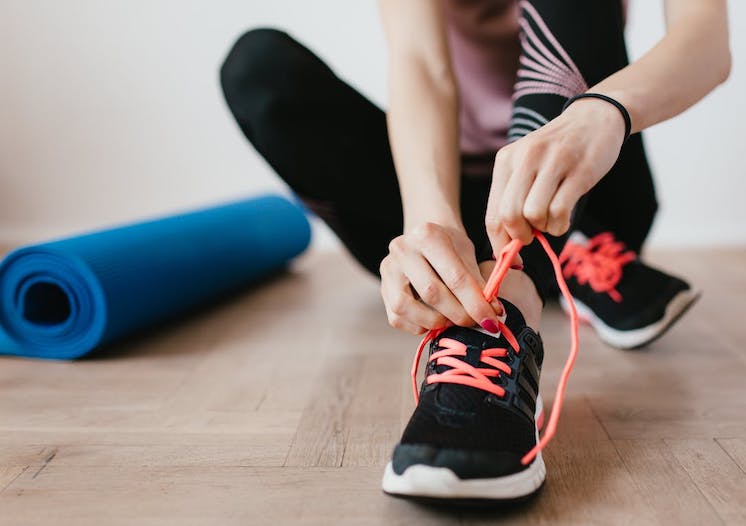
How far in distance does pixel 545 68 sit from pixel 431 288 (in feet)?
1.19

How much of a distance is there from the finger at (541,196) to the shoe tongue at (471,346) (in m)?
0.16

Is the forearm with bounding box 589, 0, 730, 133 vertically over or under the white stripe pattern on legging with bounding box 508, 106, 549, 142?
over

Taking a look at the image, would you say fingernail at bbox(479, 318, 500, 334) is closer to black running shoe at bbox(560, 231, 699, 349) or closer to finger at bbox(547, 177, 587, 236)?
finger at bbox(547, 177, 587, 236)

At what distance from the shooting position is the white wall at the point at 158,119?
7.45 feet

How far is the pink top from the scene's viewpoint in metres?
1.20

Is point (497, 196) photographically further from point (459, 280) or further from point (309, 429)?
point (309, 429)

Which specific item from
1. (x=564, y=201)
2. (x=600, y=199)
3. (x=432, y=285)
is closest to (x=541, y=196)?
(x=564, y=201)

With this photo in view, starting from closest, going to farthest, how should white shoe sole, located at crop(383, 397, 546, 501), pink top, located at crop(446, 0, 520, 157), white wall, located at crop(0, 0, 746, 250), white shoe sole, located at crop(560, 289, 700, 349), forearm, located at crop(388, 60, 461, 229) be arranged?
white shoe sole, located at crop(383, 397, 546, 501) → forearm, located at crop(388, 60, 461, 229) → white shoe sole, located at crop(560, 289, 700, 349) → pink top, located at crop(446, 0, 520, 157) → white wall, located at crop(0, 0, 746, 250)

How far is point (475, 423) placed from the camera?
649mm

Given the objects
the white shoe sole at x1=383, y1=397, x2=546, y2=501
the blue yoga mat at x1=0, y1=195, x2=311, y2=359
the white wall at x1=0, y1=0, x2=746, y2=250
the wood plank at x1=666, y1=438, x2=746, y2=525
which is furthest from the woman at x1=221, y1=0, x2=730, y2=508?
the white wall at x1=0, y1=0, x2=746, y2=250

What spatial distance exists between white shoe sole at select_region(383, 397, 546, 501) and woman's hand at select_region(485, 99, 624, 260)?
0.71 ft

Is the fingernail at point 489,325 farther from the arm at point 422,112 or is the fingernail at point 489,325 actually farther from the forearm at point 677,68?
the forearm at point 677,68

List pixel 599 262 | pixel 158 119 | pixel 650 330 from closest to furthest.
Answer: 1. pixel 650 330
2. pixel 599 262
3. pixel 158 119

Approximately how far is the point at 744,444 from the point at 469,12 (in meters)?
0.80
